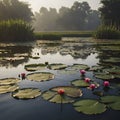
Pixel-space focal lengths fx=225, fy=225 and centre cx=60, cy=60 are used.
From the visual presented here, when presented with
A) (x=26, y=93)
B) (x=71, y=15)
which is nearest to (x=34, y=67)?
(x=26, y=93)

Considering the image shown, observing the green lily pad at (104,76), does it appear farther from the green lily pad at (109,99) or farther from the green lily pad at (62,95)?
the green lily pad at (109,99)

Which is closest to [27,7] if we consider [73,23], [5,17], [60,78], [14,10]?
[14,10]

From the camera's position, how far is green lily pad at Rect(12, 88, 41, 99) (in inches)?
196

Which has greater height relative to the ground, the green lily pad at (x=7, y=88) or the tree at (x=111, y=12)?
the tree at (x=111, y=12)

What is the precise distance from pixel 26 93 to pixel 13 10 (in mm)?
60412

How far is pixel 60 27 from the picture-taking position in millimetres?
102500

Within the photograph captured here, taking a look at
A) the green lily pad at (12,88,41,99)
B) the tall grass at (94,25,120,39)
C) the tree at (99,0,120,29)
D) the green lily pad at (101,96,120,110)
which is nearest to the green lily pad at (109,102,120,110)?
the green lily pad at (101,96,120,110)

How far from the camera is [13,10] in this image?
2462 inches

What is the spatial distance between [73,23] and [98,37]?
69499 mm

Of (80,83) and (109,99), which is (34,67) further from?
(109,99)

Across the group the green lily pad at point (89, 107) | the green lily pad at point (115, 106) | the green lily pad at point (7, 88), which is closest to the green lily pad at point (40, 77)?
the green lily pad at point (7, 88)

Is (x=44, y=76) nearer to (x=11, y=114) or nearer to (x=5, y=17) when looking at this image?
(x=11, y=114)

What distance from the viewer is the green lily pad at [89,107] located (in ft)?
13.4

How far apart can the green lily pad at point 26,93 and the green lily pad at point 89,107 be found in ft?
3.49
